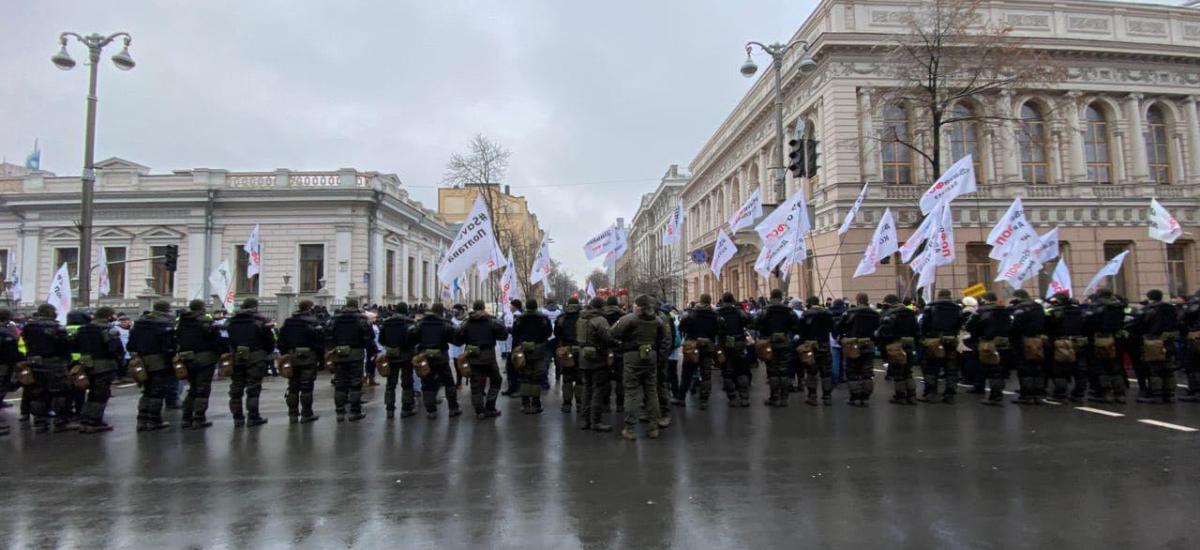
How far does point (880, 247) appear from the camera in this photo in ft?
45.4

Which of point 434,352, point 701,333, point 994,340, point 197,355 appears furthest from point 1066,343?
point 197,355

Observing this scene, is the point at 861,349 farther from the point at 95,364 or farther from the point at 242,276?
the point at 242,276

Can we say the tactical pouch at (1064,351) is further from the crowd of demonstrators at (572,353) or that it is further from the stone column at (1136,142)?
the stone column at (1136,142)

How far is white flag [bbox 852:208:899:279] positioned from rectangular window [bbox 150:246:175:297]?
35731 millimetres

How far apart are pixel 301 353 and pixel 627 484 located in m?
5.55

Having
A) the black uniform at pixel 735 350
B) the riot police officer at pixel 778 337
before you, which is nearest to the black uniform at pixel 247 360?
the black uniform at pixel 735 350

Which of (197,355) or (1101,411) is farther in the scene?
(1101,411)

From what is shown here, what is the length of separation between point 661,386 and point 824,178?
20.2m

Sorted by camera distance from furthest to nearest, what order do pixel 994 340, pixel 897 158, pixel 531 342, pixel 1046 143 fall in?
pixel 1046 143
pixel 897 158
pixel 994 340
pixel 531 342

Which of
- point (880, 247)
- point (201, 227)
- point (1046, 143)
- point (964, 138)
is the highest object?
point (964, 138)

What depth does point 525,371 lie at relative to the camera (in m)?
9.23

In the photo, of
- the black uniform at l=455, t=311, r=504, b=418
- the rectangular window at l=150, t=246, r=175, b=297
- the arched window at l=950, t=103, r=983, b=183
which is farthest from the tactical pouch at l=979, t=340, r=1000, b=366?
the rectangular window at l=150, t=246, r=175, b=297

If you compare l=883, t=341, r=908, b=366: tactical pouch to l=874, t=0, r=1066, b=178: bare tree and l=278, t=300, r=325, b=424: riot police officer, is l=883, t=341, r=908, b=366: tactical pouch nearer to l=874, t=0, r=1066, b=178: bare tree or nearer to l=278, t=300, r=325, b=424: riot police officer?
l=278, t=300, r=325, b=424: riot police officer

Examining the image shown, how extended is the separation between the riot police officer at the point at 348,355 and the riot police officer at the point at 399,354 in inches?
12.7
